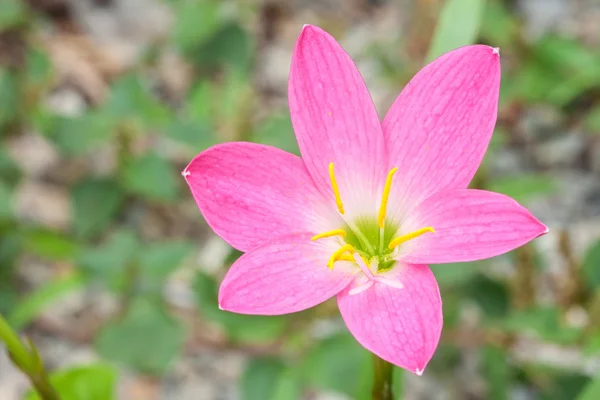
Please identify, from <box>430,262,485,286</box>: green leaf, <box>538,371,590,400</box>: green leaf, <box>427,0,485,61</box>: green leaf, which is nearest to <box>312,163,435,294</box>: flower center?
<box>427,0,485,61</box>: green leaf

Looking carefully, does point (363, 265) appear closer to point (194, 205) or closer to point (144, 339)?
point (144, 339)

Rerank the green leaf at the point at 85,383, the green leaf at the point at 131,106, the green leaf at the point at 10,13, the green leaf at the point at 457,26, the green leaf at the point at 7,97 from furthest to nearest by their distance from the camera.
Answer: the green leaf at the point at 10,13 → the green leaf at the point at 7,97 → the green leaf at the point at 131,106 → the green leaf at the point at 85,383 → the green leaf at the point at 457,26

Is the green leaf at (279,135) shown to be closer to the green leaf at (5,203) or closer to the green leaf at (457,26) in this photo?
the green leaf at (5,203)

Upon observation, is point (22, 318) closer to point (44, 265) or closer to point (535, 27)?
point (44, 265)

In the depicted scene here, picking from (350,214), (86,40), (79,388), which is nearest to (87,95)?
(86,40)

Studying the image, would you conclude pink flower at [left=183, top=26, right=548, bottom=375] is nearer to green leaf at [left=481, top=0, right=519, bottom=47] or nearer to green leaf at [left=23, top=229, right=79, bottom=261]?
green leaf at [left=23, top=229, right=79, bottom=261]

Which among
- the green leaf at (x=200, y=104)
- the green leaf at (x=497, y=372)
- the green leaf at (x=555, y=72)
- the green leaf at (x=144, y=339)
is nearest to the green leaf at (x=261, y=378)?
the green leaf at (x=144, y=339)
